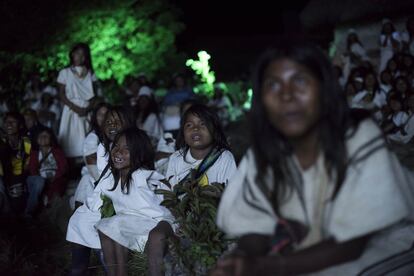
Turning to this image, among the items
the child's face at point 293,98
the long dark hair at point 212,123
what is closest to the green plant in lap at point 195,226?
the long dark hair at point 212,123

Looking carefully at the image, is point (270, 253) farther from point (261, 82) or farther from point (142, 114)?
point (142, 114)

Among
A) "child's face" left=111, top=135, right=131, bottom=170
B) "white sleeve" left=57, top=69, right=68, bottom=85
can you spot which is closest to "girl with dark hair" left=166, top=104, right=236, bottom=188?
"child's face" left=111, top=135, right=131, bottom=170

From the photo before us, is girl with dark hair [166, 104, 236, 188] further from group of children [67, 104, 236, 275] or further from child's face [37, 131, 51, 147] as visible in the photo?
child's face [37, 131, 51, 147]

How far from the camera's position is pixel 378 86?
29.2 ft

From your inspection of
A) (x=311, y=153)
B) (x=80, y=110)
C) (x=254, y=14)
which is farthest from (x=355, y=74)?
(x=254, y=14)

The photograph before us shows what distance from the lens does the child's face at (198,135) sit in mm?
4520

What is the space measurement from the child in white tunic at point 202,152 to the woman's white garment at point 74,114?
11.0ft

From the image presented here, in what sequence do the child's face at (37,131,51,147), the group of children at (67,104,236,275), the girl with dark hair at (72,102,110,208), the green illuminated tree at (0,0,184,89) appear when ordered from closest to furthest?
the group of children at (67,104,236,275), the girl with dark hair at (72,102,110,208), the child's face at (37,131,51,147), the green illuminated tree at (0,0,184,89)

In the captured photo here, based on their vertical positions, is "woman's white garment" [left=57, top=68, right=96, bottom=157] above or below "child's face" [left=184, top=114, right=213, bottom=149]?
above

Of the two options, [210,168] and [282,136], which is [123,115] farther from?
[282,136]

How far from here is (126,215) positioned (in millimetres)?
4211

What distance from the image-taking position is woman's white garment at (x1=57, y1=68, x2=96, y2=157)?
775 centimetres

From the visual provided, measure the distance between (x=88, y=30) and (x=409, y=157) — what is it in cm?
917

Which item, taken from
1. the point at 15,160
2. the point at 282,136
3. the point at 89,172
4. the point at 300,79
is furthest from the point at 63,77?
the point at 300,79
